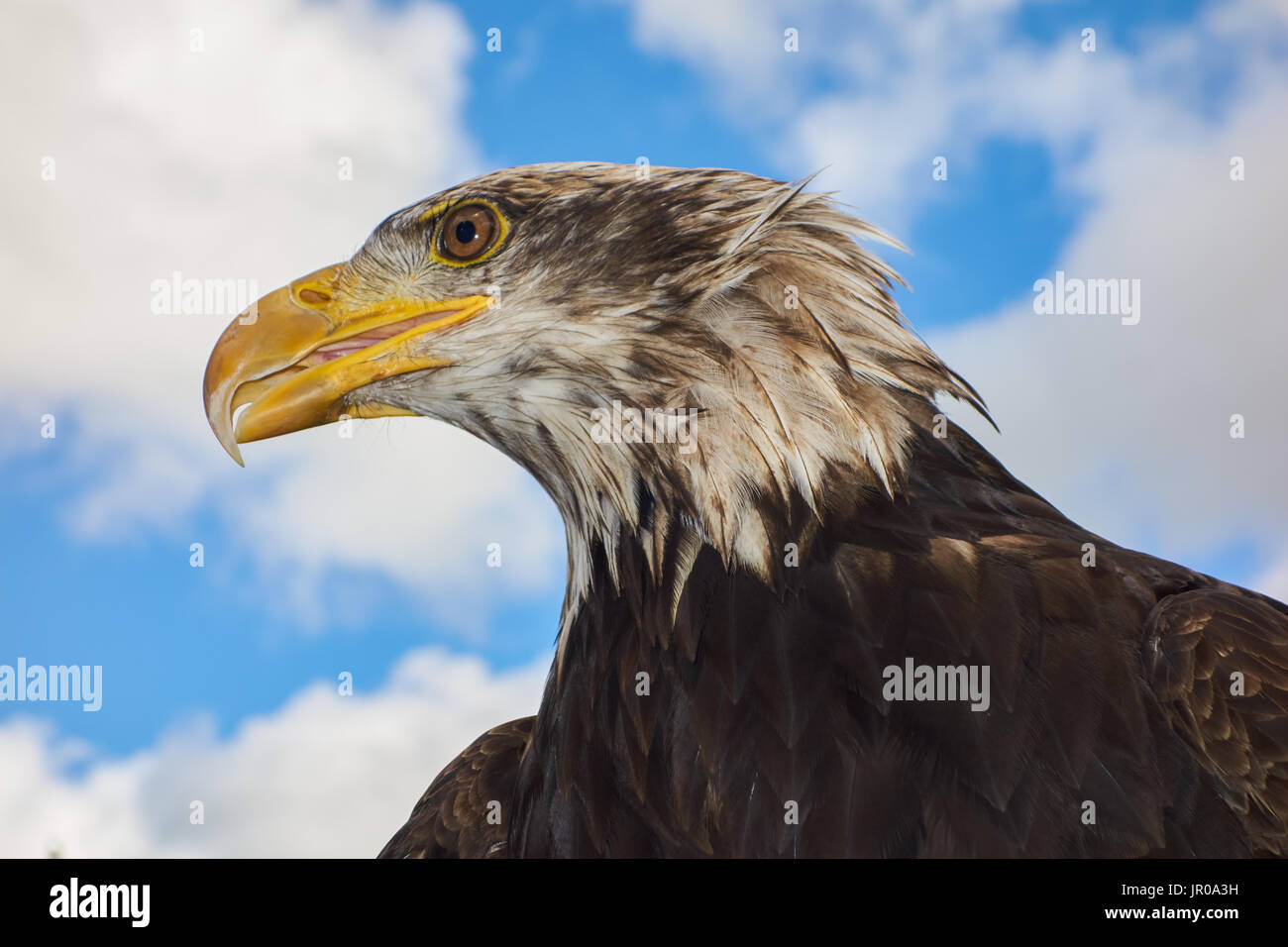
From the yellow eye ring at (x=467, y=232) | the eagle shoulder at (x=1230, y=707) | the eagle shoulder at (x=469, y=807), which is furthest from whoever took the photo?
the eagle shoulder at (x=469, y=807)

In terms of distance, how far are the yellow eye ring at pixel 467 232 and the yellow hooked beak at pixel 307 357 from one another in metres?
0.15

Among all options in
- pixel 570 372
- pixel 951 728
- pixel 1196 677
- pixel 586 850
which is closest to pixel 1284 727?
pixel 1196 677

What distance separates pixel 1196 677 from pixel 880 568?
2.41 ft

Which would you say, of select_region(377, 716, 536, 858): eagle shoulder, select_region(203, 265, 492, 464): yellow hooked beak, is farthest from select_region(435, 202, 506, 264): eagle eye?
select_region(377, 716, 536, 858): eagle shoulder

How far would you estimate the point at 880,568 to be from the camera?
2588mm

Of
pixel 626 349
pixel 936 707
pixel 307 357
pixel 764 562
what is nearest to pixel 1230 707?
pixel 936 707

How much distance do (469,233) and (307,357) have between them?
634 millimetres

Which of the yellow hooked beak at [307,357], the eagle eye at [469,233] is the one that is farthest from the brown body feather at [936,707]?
the eagle eye at [469,233]

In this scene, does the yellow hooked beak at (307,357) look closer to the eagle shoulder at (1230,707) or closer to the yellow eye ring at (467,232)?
the yellow eye ring at (467,232)

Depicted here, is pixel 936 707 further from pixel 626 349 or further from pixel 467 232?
pixel 467 232

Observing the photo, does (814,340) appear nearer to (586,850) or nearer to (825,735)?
(825,735)

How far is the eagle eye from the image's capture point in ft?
11.0

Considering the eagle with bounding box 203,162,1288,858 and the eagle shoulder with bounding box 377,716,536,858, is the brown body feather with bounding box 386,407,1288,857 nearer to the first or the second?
the eagle with bounding box 203,162,1288,858

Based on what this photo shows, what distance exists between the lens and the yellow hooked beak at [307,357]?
3225 millimetres
